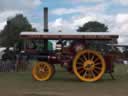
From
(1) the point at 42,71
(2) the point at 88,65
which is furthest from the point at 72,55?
(1) the point at 42,71

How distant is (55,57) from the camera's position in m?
20.2

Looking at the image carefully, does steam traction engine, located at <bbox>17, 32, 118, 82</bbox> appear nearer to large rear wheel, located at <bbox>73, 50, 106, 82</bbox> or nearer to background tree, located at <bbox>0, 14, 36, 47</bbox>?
large rear wheel, located at <bbox>73, 50, 106, 82</bbox>

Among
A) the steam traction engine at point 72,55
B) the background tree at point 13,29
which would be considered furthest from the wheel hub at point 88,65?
the background tree at point 13,29

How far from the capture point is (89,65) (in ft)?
64.3

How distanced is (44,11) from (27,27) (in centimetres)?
5050

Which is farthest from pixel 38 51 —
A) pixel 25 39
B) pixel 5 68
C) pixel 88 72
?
pixel 5 68

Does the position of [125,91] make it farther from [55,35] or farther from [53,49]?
[53,49]

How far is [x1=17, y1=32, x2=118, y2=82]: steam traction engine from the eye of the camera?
1958cm

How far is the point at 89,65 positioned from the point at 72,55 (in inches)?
38.0

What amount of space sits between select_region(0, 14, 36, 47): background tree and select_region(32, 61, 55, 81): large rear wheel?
164ft

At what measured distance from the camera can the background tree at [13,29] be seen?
73875 mm

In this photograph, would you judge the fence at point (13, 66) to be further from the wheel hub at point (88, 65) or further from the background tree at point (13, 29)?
the background tree at point (13, 29)

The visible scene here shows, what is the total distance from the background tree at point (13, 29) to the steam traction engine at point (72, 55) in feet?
163

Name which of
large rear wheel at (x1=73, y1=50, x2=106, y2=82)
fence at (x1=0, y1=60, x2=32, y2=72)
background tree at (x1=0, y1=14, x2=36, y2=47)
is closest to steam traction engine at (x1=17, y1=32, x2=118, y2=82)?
large rear wheel at (x1=73, y1=50, x2=106, y2=82)
